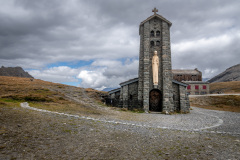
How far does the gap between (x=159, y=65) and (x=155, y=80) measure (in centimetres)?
244

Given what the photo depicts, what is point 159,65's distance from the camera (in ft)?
77.2

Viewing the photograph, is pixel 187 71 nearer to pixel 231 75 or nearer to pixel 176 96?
pixel 176 96

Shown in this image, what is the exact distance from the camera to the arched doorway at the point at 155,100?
23531 mm

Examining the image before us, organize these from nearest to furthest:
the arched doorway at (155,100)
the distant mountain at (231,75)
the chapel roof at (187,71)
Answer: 1. the arched doorway at (155,100)
2. the chapel roof at (187,71)
3. the distant mountain at (231,75)

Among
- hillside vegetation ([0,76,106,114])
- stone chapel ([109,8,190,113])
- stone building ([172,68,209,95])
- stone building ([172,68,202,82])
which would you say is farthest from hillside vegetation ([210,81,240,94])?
hillside vegetation ([0,76,106,114])

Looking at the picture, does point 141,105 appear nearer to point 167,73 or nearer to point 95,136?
point 167,73

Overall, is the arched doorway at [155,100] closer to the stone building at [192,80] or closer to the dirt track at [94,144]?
the dirt track at [94,144]

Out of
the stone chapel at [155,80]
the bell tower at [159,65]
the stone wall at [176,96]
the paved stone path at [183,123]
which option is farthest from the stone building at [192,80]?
the paved stone path at [183,123]

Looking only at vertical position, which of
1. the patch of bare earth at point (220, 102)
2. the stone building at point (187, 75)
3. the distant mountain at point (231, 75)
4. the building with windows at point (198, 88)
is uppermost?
the distant mountain at point (231, 75)

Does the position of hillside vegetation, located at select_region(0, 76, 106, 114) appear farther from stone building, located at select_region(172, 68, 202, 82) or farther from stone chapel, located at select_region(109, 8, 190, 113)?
stone building, located at select_region(172, 68, 202, 82)

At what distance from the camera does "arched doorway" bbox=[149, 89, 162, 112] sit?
23.5 m

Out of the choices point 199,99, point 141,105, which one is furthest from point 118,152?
point 199,99

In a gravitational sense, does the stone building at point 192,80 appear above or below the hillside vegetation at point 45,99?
above

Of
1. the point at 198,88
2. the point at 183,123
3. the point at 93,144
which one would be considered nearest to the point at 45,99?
the point at 93,144
